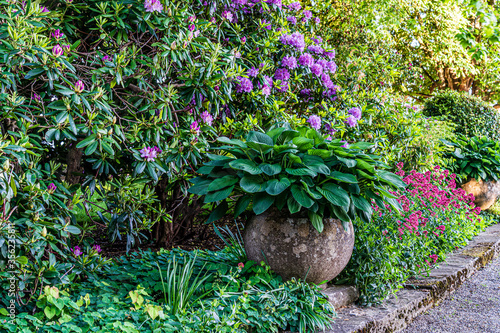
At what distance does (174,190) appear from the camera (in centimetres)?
416

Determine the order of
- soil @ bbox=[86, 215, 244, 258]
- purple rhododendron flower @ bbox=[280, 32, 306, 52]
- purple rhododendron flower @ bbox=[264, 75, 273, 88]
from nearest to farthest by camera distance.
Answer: purple rhododendron flower @ bbox=[264, 75, 273, 88], purple rhododendron flower @ bbox=[280, 32, 306, 52], soil @ bbox=[86, 215, 244, 258]

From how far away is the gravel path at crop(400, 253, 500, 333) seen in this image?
3.14m

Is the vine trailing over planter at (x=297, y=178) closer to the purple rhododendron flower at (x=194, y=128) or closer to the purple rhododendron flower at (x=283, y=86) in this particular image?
the purple rhododendron flower at (x=194, y=128)

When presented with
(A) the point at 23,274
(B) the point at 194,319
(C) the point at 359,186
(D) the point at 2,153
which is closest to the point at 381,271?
(C) the point at 359,186

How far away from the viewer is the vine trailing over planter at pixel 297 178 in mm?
2680

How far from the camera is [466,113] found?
324 inches

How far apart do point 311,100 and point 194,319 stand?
3059 millimetres

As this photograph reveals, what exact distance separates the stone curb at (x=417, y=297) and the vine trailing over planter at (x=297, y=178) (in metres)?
0.66

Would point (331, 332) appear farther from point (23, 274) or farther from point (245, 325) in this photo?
point (23, 274)

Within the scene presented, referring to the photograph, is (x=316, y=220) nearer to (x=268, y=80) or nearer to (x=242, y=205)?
(x=242, y=205)

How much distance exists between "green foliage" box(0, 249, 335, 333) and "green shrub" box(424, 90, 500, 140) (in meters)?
6.68

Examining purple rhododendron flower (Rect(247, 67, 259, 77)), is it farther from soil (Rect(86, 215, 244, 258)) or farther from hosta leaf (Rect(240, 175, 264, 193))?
soil (Rect(86, 215, 244, 258))

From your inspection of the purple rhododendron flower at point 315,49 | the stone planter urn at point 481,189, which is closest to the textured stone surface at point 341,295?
the purple rhododendron flower at point 315,49

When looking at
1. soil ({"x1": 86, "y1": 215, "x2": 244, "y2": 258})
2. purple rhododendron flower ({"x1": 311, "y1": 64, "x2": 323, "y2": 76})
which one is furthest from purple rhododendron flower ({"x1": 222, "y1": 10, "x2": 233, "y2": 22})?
soil ({"x1": 86, "y1": 215, "x2": 244, "y2": 258})
